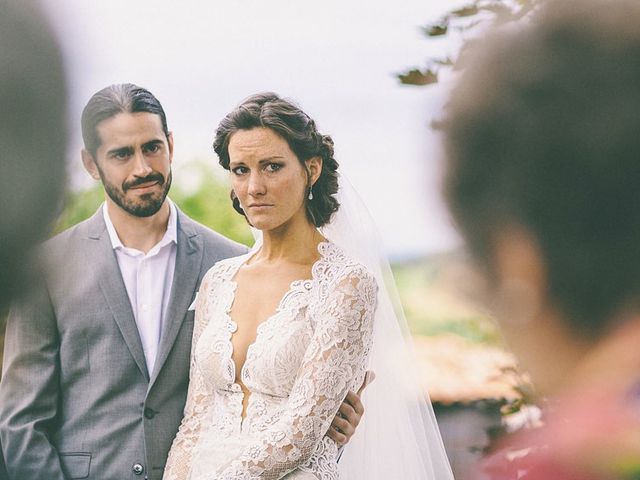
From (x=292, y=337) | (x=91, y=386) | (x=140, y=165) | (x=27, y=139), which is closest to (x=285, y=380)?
(x=292, y=337)

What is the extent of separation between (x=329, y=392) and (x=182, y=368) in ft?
2.21

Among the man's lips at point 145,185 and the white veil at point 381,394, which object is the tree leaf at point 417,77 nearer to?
the white veil at point 381,394

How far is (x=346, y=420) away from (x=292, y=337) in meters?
0.27

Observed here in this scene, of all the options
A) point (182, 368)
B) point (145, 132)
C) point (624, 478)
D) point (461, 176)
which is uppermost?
point (145, 132)

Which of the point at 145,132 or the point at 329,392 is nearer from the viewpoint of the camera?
the point at 329,392

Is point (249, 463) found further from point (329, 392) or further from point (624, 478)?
point (624, 478)

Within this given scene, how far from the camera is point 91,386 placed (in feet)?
8.98

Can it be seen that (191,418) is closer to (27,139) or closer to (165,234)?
(165,234)

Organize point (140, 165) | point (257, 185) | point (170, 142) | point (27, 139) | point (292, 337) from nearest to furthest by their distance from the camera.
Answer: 1. point (27, 139)
2. point (292, 337)
3. point (257, 185)
4. point (140, 165)
5. point (170, 142)

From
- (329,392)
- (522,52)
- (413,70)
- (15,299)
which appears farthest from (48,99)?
(329,392)

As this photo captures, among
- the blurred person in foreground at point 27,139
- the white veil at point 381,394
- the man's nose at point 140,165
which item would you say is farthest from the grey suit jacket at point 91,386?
the blurred person in foreground at point 27,139

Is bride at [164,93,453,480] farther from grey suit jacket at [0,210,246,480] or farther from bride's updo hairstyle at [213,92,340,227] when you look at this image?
grey suit jacket at [0,210,246,480]

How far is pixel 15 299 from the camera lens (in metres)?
0.62

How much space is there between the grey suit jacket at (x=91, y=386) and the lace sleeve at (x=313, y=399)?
0.49 m
